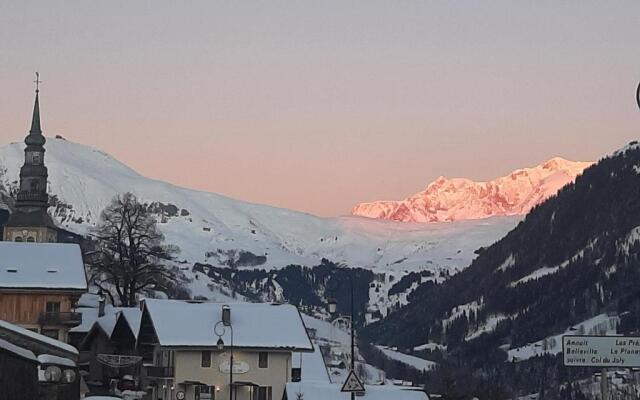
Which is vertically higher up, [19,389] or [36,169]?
[36,169]

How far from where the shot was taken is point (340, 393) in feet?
212

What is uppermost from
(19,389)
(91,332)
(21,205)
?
(21,205)

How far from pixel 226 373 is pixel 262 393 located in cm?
255

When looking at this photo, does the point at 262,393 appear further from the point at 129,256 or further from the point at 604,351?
the point at 604,351

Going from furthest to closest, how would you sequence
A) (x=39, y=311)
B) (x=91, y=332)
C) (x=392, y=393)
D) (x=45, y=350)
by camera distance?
(x=91, y=332)
(x=39, y=311)
(x=392, y=393)
(x=45, y=350)

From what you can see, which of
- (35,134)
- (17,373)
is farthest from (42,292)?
(17,373)

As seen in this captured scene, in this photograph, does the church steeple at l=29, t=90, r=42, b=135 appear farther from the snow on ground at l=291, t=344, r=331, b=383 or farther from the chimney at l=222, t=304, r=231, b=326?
the chimney at l=222, t=304, r=231, b=326

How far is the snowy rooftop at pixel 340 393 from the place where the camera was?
63969mm

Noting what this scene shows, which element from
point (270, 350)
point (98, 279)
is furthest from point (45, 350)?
point (98, 279)

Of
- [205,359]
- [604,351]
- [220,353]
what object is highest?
[220,353]

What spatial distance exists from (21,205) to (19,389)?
106 meters

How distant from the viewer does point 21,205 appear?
413 ft

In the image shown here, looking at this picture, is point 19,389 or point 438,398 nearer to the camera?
point 19,389

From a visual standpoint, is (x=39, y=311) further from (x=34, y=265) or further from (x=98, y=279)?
(x=98, y=279)
